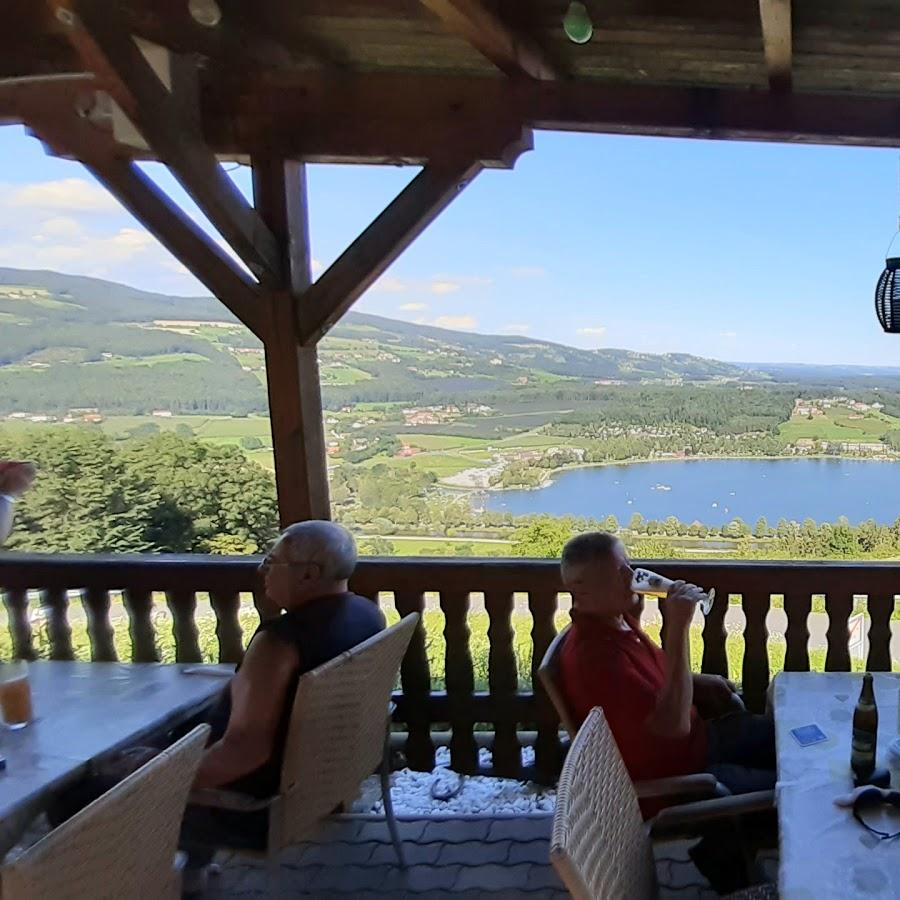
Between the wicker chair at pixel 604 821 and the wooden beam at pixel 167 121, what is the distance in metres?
1.88

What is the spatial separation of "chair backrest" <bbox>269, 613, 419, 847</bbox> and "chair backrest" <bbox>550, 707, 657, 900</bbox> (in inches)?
27.4

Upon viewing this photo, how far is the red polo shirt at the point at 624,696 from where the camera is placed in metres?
1.86

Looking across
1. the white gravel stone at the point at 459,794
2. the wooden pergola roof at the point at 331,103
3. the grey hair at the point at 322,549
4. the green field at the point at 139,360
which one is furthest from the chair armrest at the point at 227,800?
the green field at the point at 139,360

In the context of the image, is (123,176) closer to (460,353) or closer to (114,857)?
(460,353)

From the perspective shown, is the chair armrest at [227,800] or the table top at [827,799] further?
the chair armrest at [227,800]

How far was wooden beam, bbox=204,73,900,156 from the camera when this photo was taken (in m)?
2.55

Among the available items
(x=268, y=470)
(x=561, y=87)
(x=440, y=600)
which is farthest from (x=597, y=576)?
(x=268, y=470)

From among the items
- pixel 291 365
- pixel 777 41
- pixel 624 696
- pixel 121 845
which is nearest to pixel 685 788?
pixel 624 696

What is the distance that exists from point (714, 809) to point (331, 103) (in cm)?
242

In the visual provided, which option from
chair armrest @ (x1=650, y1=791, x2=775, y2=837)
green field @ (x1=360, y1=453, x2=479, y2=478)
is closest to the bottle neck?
chair armrest @ (x1=650, y1=791, x2=775, y2=837)

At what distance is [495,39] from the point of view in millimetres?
2312

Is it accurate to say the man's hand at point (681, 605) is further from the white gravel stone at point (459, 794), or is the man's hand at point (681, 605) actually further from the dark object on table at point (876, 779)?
the white gravel stone at point (459, 794)

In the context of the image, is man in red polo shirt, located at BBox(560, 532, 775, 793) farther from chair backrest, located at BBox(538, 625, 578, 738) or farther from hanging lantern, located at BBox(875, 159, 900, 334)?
hanging lantern, located at BBox(875, 159, 900, 334)

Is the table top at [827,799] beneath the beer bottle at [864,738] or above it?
beneath
